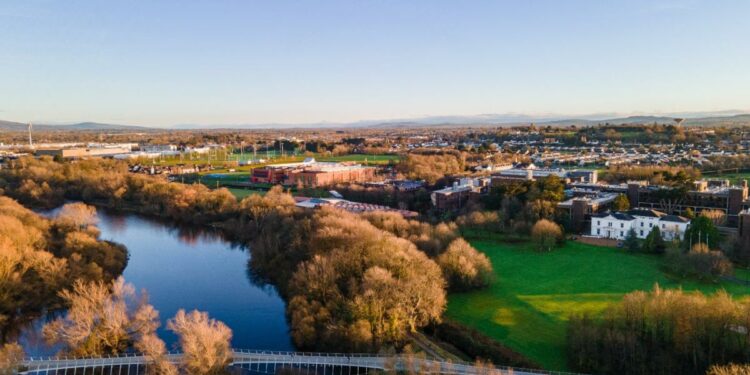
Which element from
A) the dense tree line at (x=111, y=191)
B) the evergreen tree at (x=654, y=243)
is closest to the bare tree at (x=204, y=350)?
the evergreen tree at (x=654, y=243)

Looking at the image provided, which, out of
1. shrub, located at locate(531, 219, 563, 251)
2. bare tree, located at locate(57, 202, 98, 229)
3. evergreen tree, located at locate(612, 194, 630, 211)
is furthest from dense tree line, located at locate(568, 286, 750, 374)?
bare tree, located at locate(57, 202, 98, 229)

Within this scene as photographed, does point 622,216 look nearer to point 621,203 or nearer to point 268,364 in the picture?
point 621,203

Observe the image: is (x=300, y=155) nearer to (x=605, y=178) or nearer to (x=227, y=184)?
(x=227, y=184)

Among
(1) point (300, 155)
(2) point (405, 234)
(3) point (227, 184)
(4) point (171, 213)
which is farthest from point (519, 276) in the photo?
(1) point (300, 155)

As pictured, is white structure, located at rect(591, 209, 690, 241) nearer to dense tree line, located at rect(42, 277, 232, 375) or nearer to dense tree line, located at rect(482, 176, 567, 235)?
dense tree line, located at rect(482, 176, 567, 235)

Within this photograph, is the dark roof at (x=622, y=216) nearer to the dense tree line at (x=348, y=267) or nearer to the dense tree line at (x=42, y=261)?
the dense tree line at (x=348, y=267)

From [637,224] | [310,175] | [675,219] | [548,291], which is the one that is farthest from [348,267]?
[310,175]
